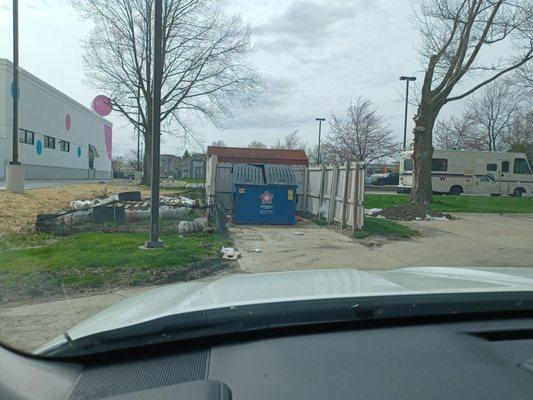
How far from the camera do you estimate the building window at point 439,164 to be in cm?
3522

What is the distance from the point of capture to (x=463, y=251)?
1123 cm

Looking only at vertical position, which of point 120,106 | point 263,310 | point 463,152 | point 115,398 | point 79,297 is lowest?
point 79,297

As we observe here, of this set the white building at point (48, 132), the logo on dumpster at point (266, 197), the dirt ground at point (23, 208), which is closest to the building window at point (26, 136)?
the white building at point (48, 132)

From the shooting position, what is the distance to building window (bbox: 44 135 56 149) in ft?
156

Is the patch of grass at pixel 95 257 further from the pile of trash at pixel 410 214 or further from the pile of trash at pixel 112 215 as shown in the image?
the pile of trash at pixel 410 214

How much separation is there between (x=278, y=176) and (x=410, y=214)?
193 inches

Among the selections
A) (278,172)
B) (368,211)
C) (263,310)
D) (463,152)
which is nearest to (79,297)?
(263,310)

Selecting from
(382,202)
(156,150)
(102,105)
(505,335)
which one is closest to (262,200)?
(156,150)

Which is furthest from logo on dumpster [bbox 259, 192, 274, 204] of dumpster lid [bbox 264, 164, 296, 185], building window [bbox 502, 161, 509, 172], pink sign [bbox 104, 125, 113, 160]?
pink sign [bbox 104, 125, 113, 160]

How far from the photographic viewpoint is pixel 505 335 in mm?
2236

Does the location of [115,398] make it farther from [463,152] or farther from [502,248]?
[463,152]

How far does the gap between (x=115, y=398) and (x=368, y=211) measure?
1832 centimetres

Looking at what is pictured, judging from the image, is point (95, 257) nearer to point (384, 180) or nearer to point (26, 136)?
point (26, 136)

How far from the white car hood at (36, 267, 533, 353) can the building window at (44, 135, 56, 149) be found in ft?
159
